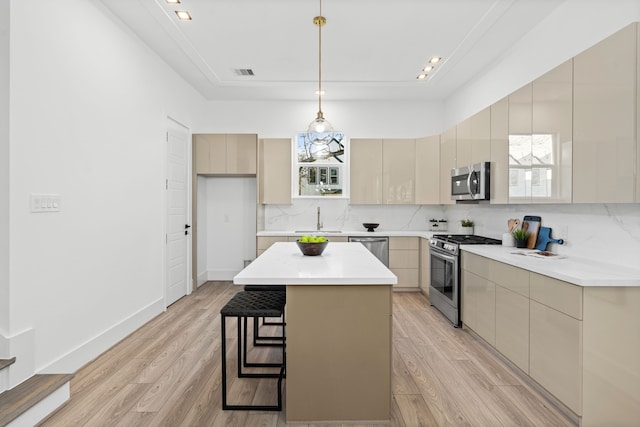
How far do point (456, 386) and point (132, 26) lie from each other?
166 inches

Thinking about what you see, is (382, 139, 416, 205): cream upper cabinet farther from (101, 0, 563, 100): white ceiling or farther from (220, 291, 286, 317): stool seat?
(220, 291, 286, 317): stool seat

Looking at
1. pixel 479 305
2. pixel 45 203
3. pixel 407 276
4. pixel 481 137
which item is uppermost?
pixel 481 137

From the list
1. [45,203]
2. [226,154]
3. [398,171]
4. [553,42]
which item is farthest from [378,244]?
[45,203]

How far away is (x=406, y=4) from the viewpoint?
2.92 m

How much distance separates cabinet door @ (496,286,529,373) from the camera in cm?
245

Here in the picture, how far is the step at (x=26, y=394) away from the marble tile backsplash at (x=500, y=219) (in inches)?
135

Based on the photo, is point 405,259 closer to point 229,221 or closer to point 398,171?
point 398,171

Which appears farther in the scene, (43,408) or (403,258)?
(403,258)

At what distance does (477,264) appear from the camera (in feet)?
10.6

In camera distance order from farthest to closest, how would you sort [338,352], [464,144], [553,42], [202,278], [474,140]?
[202,278] < [464,144] < [474,140] < [553,42] < [338,352]

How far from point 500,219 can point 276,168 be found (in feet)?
10.5

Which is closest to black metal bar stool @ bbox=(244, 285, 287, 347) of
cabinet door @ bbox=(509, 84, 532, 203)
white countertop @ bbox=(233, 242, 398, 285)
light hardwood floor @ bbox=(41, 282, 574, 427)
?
light hardwood floor @ bbox=(41, 282, 574, 427)

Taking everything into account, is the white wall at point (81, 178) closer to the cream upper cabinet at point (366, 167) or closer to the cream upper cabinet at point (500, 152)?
the cream upper cabinet at point (366, 167)

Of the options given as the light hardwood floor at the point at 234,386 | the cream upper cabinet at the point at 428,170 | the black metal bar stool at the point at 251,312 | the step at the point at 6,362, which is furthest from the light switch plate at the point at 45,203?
the cream upper cabinet at the point at 428,170
